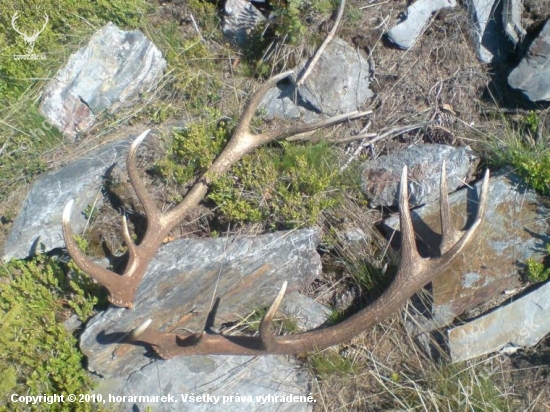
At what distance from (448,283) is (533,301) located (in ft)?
1.94

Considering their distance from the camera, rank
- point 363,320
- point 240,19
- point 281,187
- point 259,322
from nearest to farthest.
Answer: point 363,320, point 259,322, point 281,187, point 240,19

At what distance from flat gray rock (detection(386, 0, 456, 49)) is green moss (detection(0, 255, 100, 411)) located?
3352 millimetres

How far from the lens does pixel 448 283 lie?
204 inches

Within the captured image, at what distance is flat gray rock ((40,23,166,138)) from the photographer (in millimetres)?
6582

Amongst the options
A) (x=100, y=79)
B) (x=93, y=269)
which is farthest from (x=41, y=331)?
(x=100, y=79)

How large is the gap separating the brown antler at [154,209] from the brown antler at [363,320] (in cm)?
42

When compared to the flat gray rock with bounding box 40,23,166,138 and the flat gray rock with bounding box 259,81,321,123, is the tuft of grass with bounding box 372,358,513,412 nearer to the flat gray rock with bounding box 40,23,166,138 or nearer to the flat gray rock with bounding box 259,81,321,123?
the flat gray rock with bounding box 259,81,321,123

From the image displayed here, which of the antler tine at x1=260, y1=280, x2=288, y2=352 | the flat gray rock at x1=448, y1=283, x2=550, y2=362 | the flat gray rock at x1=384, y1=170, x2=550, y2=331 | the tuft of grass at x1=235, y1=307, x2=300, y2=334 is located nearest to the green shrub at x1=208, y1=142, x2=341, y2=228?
the flat gray rock at x1=384, y1=170, x2=550, y2=331

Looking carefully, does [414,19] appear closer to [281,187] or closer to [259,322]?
[281,187]

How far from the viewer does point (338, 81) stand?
20.4 feet

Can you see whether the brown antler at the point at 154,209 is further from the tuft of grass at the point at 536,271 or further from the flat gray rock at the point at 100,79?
the tuft of grass at the point at 536,271

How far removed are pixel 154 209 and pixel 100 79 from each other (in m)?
1.82

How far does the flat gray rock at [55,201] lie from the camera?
578 centimetres

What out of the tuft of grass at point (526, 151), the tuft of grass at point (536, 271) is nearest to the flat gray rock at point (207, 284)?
the tuft of grass at point (536, 271)
